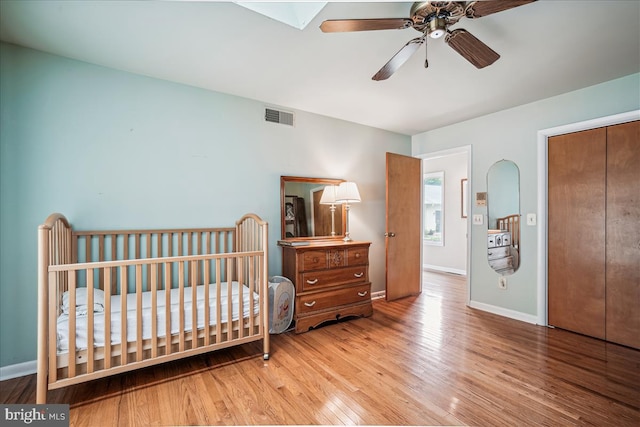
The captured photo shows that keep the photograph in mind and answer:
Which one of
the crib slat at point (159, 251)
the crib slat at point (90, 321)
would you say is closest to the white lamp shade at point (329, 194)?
the crib slat at point (159, 251)

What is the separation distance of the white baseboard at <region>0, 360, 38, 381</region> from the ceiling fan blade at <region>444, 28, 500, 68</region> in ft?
11.4

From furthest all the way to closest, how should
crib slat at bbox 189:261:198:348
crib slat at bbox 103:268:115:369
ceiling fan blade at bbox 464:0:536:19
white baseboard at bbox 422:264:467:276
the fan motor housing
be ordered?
white baseboard at bbox 422:264:467:276, crib slat at bbox 189:261:198:348, crib slat at bbox 103:268:115:369, the fan motor housing, ceiling fan blade at bbox 464:0:536:19

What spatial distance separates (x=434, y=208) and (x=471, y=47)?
4.68 m

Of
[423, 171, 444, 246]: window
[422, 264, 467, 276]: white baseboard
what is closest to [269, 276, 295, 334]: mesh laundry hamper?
[422, 264, 467, 276]: white baseboard


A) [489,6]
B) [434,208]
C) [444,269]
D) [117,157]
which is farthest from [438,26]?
[444,269]

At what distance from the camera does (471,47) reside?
5.46 ft

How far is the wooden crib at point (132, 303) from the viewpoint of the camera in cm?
162

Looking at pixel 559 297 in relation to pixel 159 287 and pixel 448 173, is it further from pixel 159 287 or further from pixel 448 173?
pixel 159 287

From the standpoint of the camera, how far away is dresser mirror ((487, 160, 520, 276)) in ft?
10.6

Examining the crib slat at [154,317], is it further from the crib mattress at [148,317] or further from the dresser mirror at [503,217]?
the dresser mirror at [503,217]

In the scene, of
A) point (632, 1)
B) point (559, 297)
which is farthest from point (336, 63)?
point (559, 297)

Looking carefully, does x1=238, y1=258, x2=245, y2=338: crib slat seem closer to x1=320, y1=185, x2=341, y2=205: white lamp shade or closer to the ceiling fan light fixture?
x1=320, y1=185, x2=341, y2=205: white lamp shade

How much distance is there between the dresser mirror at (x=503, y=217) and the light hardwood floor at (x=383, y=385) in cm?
84

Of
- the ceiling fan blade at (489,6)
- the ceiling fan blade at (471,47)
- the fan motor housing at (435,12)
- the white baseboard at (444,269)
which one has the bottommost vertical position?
the white baseboard at (444,269)
